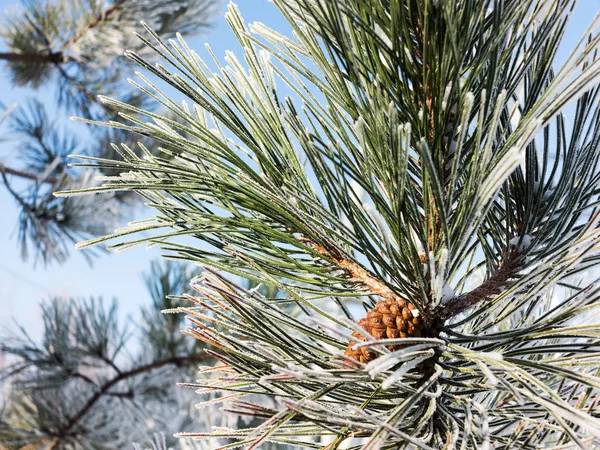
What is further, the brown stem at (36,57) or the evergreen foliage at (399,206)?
the brown stem at (36,57)

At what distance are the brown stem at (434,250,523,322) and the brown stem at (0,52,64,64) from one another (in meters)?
1.67

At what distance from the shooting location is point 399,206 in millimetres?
240

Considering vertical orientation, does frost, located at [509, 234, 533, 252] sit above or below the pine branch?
below

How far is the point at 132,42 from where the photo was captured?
1699mm

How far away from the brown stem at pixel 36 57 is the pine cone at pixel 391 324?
1646 millimetres

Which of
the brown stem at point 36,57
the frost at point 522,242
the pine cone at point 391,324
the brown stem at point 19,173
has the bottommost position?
the pine cone at point 391,324

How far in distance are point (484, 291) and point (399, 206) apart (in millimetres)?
77

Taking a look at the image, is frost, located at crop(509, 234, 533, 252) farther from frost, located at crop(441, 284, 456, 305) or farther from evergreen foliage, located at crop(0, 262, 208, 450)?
evergreen foliage, located at crop(0, 262, 208, 450)

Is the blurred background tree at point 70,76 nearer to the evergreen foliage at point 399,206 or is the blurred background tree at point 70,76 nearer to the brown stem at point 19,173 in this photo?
the brown stem at point 19,173

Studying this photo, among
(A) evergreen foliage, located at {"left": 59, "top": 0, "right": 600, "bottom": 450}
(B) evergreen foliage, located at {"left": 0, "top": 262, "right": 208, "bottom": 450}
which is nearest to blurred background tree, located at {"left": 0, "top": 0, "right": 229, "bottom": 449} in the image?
(B) evergreen foliage, located at {"left": 0, "top": 262, "right": 208, "bottom": 450}

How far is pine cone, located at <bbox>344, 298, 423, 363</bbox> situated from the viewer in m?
0.27

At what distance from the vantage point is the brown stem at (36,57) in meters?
1.57

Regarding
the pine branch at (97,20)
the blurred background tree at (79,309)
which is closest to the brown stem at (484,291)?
the blurred background tree at (79,309)

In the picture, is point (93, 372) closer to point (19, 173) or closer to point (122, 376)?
point (122, 376)
